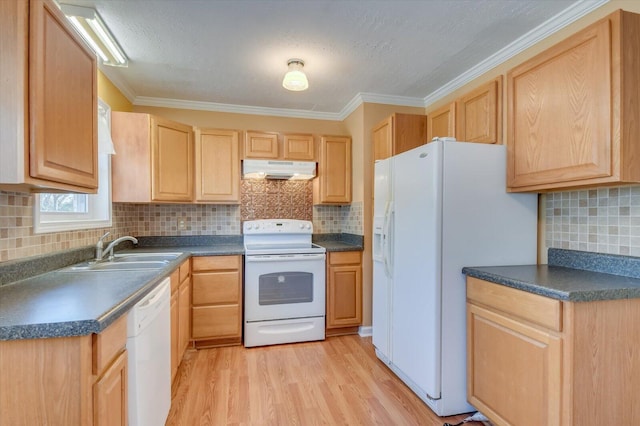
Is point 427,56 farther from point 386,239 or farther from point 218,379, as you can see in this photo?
point 218,379

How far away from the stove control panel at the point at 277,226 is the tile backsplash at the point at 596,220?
2.13 metres

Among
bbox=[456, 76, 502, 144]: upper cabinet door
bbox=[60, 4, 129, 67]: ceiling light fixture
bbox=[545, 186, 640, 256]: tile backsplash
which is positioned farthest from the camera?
bbox=[456, 76, 502, 144]: upper cabinet door

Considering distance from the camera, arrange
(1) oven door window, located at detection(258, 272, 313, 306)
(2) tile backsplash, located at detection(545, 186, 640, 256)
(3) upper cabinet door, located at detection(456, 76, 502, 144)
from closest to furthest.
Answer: (2) tile backsplash, located at detection(545, 186, 640, 256)
(3) upper cabinet door, located at detection(456, 76, 502, 144)
(1) oven door window, located at detection(258, 272, 313, 306)

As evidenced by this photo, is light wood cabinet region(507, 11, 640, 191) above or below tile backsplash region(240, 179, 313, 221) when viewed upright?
above

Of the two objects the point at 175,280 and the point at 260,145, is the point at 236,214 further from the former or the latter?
the point at 175,280

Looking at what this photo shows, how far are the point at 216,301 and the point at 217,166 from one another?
4.27 ft

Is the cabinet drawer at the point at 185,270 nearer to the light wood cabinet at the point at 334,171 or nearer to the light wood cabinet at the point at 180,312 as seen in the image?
the light wood cabinet at the point at 180,312

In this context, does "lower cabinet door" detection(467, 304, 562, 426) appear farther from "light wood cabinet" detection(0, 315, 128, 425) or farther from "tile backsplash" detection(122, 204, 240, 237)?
"tile backsplash" detection(122, 204, 240, 237)

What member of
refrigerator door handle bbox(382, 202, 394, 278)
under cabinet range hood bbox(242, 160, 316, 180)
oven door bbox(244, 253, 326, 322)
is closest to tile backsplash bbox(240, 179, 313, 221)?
under cabinet range hood bbox(242, 160, 316, 180)

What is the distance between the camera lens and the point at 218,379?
7.68 feet

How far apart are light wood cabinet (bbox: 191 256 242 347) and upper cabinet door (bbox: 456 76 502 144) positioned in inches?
86.1

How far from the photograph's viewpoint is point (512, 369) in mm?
1589

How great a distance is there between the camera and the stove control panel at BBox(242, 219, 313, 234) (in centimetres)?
329

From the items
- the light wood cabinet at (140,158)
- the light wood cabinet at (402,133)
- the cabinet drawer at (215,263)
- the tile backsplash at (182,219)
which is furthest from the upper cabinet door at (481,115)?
the light wood cabinet at (140,158)
